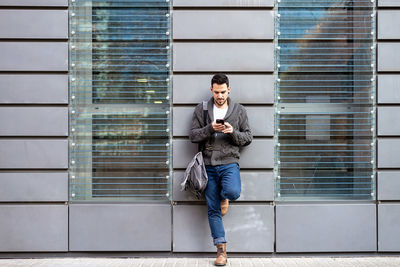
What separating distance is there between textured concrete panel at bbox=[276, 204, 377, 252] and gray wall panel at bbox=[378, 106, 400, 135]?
41.6 inches

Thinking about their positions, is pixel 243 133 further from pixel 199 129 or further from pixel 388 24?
pixel 388 24

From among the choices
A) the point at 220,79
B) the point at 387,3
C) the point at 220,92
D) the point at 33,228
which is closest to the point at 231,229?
the point at 220,92

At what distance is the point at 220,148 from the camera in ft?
17.3

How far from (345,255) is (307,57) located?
9.07 ft

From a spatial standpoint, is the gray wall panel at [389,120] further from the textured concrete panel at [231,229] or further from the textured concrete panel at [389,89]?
the textured concrete panel at [231,229]

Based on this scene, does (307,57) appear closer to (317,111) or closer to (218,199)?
(317,111)

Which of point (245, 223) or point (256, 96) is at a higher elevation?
point (256, 96)

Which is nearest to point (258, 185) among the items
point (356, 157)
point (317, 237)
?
point (317, 237)

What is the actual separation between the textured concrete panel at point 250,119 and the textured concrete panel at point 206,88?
108 mm

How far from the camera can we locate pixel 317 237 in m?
5.62

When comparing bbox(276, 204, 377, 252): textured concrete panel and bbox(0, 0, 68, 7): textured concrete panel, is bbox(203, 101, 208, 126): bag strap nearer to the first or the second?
bbox(276, 204, 377, 252): textured concrete panel

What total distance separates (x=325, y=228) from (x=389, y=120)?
1.70 meters

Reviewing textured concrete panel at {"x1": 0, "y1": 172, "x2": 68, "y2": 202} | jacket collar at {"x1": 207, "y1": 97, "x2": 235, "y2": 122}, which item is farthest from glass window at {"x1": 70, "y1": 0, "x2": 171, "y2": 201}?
jacket collar at {"x1": 207, "y1": 97, "x2": 235, "y2": 122}

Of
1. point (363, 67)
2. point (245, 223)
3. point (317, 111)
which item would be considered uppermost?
point (363, 67)
